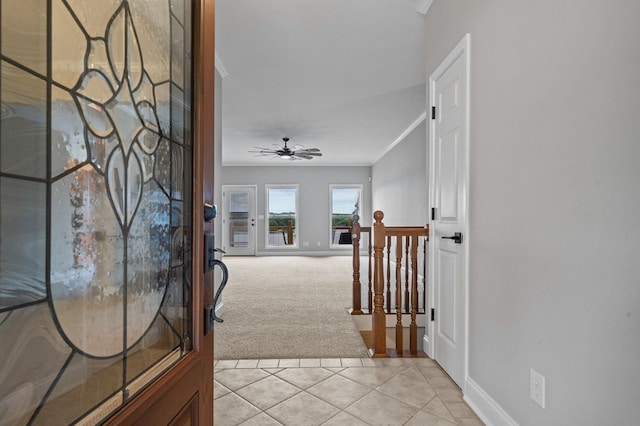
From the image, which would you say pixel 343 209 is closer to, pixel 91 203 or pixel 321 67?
pixel 321 67

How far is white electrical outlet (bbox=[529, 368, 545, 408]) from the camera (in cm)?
136

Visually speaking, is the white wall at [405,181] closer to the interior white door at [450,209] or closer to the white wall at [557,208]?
the interior white door at [450,209]

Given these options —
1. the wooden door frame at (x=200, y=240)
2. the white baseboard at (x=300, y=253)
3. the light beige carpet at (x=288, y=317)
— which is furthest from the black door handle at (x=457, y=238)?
the white baseboard at (x=300, y=253)

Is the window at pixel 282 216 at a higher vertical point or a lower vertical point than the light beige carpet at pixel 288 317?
higher

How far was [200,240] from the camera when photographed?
0.84m

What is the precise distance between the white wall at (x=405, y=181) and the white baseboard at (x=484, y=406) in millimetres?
2928

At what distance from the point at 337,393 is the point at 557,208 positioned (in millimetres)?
1585

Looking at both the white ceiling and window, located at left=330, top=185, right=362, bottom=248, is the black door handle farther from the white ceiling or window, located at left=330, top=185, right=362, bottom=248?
window, located at left=330, top=185, right=362, bottom=248

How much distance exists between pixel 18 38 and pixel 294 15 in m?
2.72

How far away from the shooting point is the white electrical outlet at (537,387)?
1356 millimetres

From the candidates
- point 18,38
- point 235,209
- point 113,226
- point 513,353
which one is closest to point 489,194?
point 513,353

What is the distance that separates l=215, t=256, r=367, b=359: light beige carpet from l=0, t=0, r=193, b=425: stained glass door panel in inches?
83.5

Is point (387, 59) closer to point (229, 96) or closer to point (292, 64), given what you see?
point (292, 64)

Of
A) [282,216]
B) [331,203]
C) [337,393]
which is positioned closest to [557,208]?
[337,393]
